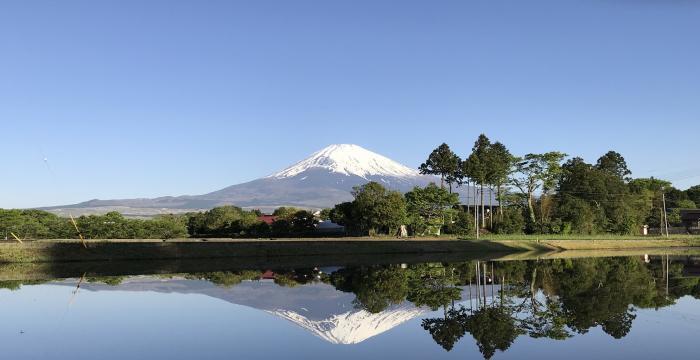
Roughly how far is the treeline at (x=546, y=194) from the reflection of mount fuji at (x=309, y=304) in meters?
50.3

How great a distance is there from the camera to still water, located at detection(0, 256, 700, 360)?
15352mm

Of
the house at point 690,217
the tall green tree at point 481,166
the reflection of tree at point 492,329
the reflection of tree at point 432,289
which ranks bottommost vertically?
the reflection of tree at point 492,329

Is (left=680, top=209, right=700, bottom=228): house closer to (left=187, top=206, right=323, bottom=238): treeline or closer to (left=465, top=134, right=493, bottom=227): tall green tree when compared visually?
(left=465, top=134, right=493, bottom=227): tall green tree

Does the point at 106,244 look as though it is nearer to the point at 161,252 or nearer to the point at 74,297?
the point at 161,252

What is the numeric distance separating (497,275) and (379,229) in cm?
3701

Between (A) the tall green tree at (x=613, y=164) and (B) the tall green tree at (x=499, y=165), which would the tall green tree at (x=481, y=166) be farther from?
Result: (A) the tall green tree at (x=613, y=164)

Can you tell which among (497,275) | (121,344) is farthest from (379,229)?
(121,344)

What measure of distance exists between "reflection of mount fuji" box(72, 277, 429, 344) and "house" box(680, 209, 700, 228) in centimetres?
10408

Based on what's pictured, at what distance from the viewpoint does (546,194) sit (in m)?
87.6

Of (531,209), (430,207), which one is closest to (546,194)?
(531,209)

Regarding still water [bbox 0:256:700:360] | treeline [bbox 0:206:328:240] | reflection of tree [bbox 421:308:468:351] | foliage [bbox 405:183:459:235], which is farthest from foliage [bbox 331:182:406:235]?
reflection of tree [bbox 421:308:468:351]

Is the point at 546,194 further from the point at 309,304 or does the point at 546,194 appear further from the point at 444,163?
the point at 309,304

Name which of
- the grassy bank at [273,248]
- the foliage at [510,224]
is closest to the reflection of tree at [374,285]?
the grassy bank at [273,248]

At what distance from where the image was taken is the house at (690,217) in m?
112
